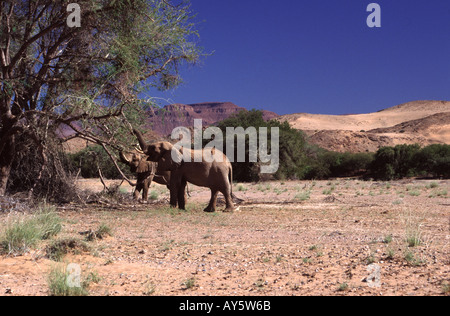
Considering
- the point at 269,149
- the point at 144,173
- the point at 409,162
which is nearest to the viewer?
the point at 144,173

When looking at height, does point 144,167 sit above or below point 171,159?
below

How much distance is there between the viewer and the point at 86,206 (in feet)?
41.0

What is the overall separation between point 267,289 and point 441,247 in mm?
3329

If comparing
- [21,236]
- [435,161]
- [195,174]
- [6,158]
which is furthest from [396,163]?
[21,236]

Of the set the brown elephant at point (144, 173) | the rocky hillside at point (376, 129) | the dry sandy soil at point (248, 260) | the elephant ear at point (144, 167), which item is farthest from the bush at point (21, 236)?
the rocky hillside at point (376, 129)

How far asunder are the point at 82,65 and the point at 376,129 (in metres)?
92.9

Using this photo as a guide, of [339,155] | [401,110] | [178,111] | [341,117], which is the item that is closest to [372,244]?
[178,111]

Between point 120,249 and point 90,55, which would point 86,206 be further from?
point 120,249

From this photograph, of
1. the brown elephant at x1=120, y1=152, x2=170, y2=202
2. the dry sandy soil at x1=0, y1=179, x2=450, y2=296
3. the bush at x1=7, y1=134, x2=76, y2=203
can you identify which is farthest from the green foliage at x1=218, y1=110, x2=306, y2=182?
the dry sandy soil at x1=0, y1=179, x2=450, y2=296

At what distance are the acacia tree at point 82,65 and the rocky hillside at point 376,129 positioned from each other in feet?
215

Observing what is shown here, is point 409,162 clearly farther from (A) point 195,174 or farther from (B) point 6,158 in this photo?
(B) point 6,158

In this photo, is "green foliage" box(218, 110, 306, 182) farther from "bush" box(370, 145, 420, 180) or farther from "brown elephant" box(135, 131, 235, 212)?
"brown elephant" box(135, 131, 235, 212)

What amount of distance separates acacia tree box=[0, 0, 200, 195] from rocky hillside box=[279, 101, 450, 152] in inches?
2575

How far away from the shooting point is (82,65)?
39.5 ft
